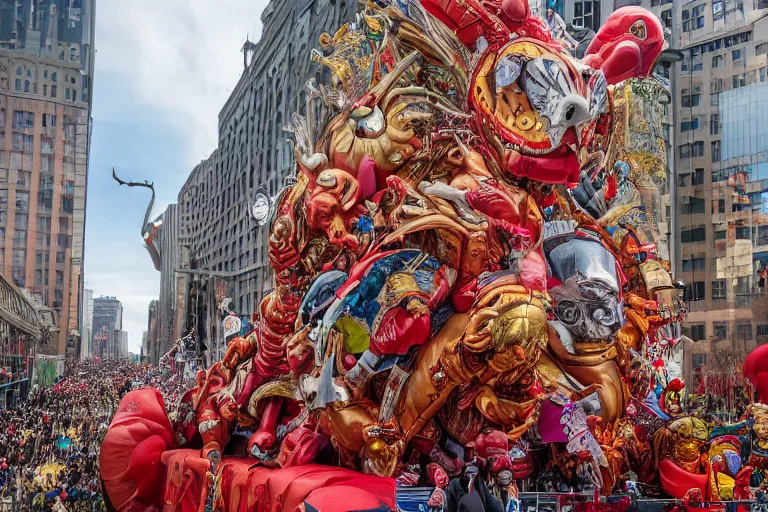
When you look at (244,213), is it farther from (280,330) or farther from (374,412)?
(374,412)

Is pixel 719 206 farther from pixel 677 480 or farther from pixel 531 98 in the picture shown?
pixel 531 98

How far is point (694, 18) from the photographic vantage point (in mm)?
8281

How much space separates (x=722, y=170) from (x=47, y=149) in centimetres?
636

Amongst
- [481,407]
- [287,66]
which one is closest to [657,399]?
[481,407]

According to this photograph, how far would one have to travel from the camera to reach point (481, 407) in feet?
12.7

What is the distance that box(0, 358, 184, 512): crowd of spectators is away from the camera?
6090 mm

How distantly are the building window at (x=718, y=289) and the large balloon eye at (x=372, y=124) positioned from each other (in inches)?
192

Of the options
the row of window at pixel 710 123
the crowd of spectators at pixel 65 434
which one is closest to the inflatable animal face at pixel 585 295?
the crowd of spectators at pixel 65 434

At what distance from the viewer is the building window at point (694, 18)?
8.23 meters

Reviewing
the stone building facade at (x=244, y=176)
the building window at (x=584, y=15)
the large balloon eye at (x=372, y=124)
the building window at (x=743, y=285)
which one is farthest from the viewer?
the building window at (x=743, y=285)

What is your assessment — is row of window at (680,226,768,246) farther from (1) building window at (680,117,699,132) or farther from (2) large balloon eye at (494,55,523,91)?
(2) large balloon eye at (494,55,523,91)

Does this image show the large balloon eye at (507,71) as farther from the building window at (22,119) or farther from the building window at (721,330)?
the building window at (721,330)

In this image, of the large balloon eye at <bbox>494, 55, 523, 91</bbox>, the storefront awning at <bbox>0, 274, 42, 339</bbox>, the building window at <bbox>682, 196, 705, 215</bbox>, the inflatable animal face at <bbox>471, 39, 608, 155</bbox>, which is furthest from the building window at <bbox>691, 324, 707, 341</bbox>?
the storefront awning at <bbox>0, 274, 42, 339</bbox>

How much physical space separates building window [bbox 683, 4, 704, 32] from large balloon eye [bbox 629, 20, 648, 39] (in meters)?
3.98
